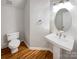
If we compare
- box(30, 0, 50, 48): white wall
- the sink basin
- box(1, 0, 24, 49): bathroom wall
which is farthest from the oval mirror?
box(1, 0, 24, 49): bathroom wall

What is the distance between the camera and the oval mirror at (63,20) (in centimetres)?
282

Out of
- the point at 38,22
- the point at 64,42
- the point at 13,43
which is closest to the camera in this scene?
the point at 64,42

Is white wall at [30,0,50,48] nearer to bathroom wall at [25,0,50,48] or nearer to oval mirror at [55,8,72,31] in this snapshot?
bathroom wall at [25,0,50,48]

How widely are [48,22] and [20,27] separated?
175 cm

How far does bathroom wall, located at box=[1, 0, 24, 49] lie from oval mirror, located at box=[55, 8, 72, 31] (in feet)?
7.05

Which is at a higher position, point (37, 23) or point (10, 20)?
point (10, 20)

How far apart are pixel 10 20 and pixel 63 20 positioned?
8.17 feet

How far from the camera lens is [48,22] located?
3.97 m

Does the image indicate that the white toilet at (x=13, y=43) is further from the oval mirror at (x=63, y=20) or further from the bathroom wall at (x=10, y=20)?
the oval mirror at (x=63, y=20)

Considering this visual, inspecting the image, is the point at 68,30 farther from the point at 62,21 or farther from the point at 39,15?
the point at 39,15

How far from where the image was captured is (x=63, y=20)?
303 centimetres

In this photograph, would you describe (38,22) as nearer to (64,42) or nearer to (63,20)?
(63,20)

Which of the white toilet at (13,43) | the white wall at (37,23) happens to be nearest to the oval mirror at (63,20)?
the white wall at (37,23)

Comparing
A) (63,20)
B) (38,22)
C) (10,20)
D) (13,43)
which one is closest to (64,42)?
(63,20)
